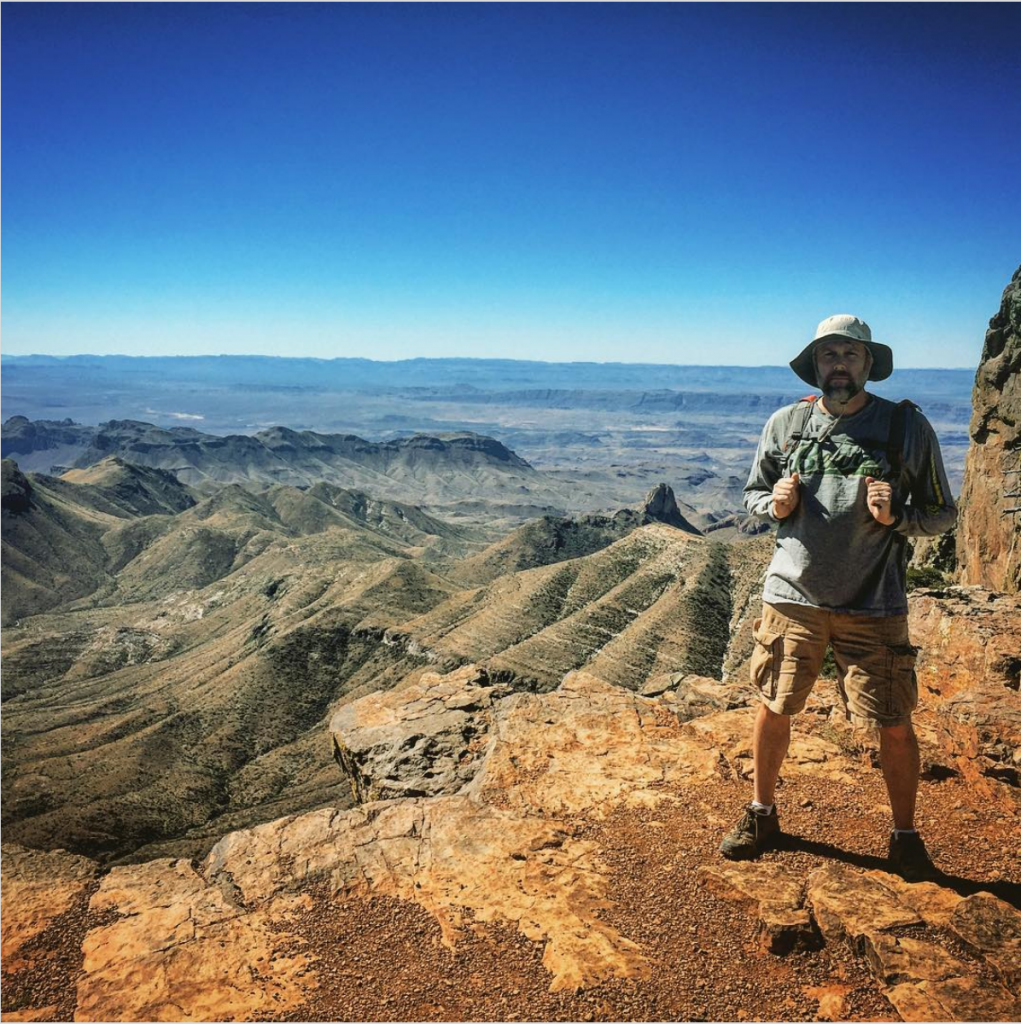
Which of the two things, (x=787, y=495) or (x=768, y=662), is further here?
(x=768, y=662)

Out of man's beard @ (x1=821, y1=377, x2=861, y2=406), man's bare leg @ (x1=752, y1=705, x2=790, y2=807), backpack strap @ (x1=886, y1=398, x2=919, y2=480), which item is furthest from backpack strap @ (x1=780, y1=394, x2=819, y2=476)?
man's bare leg @ (x1=752, y1=705, x2=790, y2=807)

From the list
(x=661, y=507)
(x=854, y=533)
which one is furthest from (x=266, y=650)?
(x=661, y=507)

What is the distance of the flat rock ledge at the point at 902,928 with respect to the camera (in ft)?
15.2

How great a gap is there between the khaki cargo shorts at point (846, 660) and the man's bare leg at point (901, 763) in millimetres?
128

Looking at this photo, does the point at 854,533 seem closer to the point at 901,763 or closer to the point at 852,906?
the point at 901,763

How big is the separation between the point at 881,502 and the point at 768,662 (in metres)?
1.74

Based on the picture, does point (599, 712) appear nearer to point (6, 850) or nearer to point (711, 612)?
point (6, 850)

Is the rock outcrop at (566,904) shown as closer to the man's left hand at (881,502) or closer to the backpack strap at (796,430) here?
the man's left hand at (881,502)

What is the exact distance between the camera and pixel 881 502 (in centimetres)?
527

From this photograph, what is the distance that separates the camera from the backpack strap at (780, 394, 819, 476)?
19.2ft

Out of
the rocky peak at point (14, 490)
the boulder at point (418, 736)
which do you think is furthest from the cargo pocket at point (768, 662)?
the rocky peak at point (14, 490)

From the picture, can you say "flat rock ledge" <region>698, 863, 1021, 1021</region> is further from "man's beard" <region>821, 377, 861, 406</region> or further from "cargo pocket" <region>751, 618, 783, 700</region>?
"man's beard" <region>821, 377, 861, 406</region>

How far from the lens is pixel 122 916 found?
682 cm

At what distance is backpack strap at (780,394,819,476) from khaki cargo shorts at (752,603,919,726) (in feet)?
4.11
